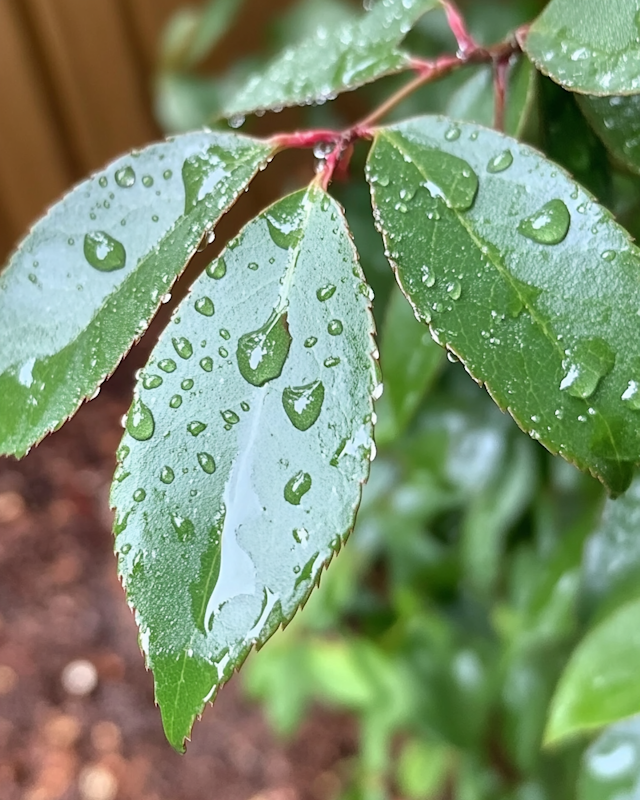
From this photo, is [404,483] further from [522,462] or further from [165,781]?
[165,781]

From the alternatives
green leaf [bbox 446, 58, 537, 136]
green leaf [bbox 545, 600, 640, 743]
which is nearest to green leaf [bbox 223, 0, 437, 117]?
green leaf [bbox 446, 58, 537, 136]

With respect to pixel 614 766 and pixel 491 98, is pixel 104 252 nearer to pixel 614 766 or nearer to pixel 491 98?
pixel 491 98

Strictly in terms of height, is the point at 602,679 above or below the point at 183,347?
below

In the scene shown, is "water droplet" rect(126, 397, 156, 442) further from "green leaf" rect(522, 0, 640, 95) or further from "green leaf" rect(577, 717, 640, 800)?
"green leaf" rect(577, 717, 640, 800)

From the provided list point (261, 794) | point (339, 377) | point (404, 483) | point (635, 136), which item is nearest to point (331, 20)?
point (404, 483)

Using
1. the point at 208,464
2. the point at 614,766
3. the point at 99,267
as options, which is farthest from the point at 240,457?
the point at 614,766

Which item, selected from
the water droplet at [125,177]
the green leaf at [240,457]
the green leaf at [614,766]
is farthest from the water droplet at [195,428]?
the green leaf at [614,766]

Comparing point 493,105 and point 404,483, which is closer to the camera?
point 493,105

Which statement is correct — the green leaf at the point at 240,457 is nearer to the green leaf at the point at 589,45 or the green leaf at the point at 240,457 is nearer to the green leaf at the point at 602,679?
the green leaf at the point at 589,45
